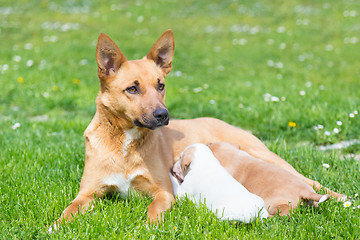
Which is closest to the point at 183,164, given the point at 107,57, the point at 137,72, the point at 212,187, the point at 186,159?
the point at 186,159

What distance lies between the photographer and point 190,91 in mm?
7223

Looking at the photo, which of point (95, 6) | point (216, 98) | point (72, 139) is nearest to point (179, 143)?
point (72, 139)

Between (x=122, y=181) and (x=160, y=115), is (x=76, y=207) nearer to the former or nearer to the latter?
(x=122, y=181)

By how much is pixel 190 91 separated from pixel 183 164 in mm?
3614

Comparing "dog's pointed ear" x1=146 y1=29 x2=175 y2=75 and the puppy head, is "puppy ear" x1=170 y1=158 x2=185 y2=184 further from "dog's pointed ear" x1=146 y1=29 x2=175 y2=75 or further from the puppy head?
"dog's pointed ear" x1=146 y1=29 x2=175 y2=75

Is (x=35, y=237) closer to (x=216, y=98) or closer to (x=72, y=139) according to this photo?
(x=72, y=139)

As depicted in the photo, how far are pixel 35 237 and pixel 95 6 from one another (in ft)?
47.4

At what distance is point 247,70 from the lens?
9.29m

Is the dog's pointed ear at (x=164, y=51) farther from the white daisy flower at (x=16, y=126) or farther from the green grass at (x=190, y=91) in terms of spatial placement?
the white daisy flower at (x=16, y=126)

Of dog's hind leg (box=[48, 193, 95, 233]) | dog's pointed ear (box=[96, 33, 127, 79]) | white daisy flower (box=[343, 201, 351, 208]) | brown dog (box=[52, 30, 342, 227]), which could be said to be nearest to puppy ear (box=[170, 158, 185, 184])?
brown dog (box=[52, 30, 342, 227])

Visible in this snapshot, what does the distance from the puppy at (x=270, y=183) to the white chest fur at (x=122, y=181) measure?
0.89 metres

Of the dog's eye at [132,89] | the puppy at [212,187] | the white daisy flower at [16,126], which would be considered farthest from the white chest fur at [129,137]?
the white daisy flower at [16,126]

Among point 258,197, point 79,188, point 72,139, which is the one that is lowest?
point 72,139

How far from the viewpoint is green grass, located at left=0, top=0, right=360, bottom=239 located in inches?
121
